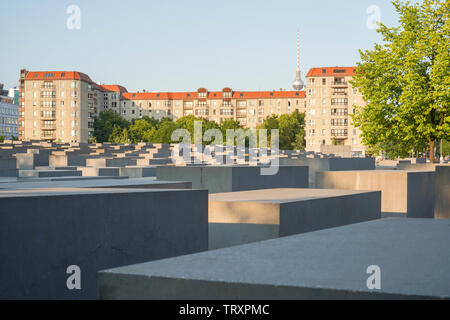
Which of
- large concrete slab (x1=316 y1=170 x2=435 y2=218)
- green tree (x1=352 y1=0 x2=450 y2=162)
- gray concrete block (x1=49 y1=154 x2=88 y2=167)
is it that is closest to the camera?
large concrete slab (x1=316 y1=170 x2=435 y2=218)

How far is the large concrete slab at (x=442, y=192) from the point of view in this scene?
1334 cm

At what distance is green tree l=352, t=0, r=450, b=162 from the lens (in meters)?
21.3

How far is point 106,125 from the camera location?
5177 inches

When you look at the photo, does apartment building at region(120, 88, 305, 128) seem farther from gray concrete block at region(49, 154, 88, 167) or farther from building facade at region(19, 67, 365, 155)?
gray concrete block at region(49, 154, 88, 167)

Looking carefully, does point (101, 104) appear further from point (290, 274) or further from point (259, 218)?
point (290, 274)

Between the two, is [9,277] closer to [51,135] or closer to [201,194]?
[201,194]

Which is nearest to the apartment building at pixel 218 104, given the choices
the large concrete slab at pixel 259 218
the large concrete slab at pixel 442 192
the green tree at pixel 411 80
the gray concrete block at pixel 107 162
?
the gray concrete block at pixel 107 162

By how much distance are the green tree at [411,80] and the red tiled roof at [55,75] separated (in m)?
114

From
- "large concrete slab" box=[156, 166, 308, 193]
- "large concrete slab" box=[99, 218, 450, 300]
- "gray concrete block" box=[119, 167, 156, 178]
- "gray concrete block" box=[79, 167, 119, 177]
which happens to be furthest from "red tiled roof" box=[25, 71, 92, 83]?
"large concrete slab" box=[99, 218, 450, 300]

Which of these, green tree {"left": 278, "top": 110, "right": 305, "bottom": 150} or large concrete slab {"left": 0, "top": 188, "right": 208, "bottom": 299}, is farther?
green tree {"left": 278, "top": 110, "right": 305, "bottom": 150}

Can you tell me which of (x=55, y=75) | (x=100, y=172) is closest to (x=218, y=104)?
(x=55, y=75)

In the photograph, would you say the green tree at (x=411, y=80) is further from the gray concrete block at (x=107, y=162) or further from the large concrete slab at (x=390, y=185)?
the gray concrete block at (x=107, y=162)

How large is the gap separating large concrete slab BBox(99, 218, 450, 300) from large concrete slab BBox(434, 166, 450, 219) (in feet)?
32.3
